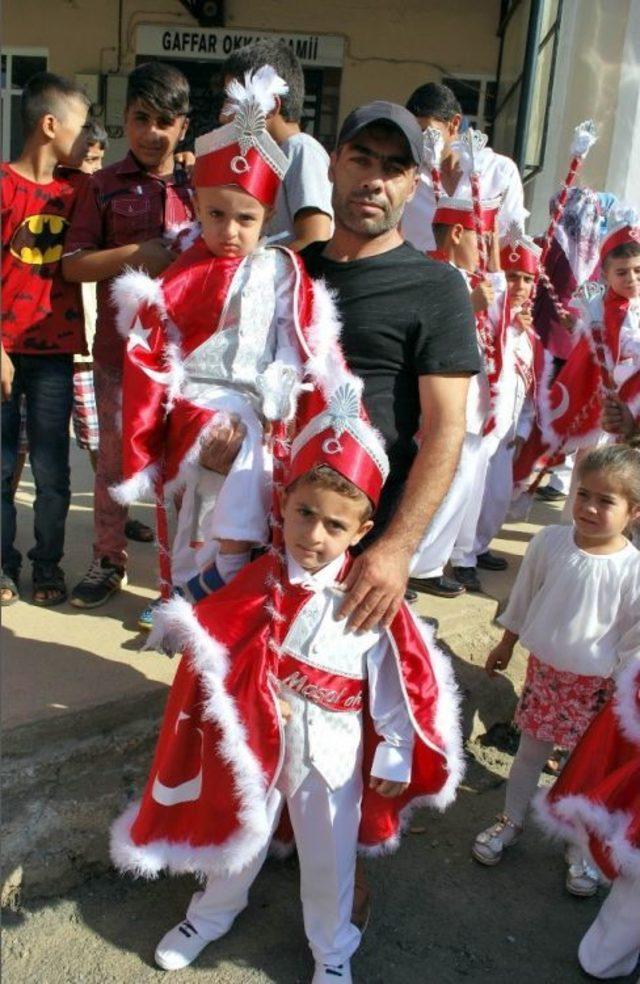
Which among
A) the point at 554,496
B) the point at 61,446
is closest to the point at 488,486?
the point at 554,496

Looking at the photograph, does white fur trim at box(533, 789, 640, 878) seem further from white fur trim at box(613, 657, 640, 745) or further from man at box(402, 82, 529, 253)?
man at box(402, 82, 529, 253)

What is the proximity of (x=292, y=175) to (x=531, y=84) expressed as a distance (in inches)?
190

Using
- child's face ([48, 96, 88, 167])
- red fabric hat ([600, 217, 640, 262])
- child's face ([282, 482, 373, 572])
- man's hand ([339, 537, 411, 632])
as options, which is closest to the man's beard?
child's face ([282, 482, 373, 572])

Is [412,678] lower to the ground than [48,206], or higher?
lower

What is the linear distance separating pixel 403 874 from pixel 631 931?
0.72 metres

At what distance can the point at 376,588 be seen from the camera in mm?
2264

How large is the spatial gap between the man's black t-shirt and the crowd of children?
0.26 feet

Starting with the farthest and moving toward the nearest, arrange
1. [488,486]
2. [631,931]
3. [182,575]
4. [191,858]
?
[488,486], [182,575], [631,931], [191,858]

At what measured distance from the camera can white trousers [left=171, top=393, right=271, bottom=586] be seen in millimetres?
2451

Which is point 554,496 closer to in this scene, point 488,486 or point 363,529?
point 488,486

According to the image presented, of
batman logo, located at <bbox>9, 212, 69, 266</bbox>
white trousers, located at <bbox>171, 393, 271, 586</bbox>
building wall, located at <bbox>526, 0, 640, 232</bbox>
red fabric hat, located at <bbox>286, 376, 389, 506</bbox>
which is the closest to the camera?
red fabric hat, located at <bbox>286, 376, 389, 506</bbox>

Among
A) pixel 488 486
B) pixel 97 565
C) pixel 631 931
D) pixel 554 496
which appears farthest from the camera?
pixel 554 496

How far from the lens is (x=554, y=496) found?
5996 millimetres

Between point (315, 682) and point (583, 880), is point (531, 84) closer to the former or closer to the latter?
point (583, 880)
